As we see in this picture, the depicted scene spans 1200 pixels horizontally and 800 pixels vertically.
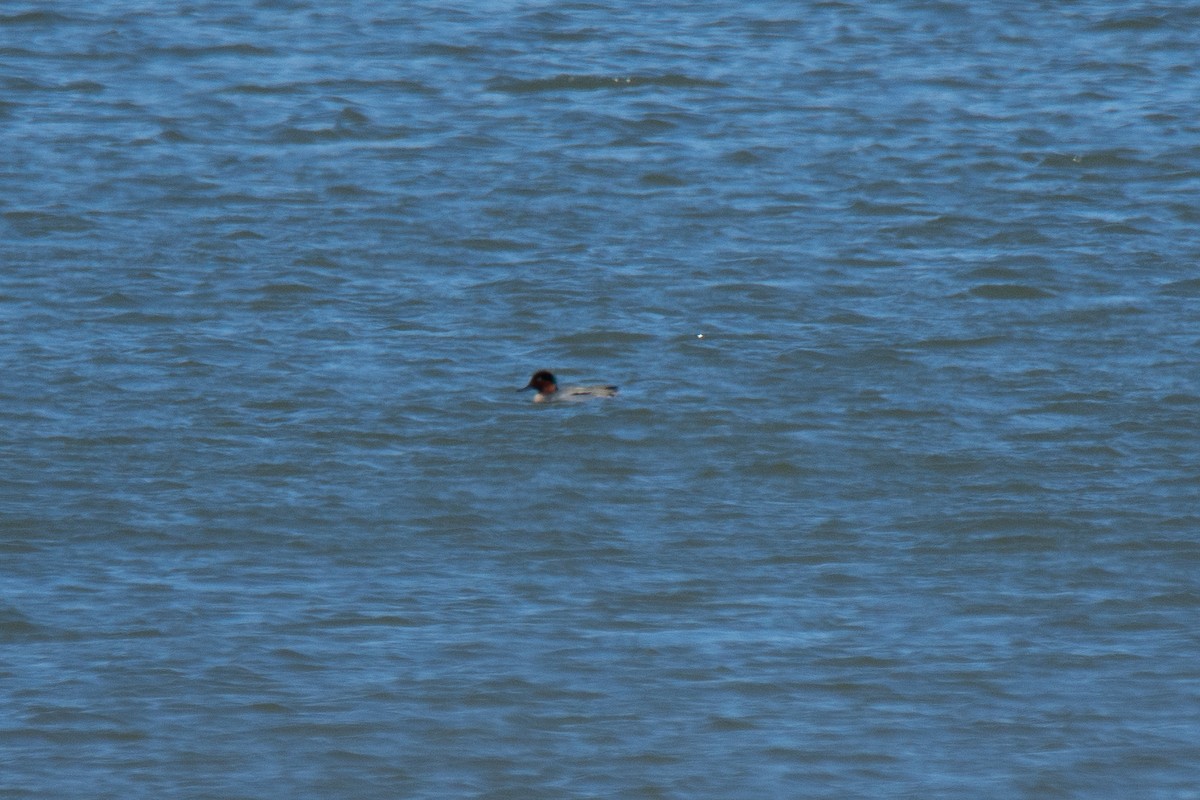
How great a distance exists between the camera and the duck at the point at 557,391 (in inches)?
475

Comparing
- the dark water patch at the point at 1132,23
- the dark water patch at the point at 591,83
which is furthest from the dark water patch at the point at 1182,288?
the dark water patch at the point at 1132,23

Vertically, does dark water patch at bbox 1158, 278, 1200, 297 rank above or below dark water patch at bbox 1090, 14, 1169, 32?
below

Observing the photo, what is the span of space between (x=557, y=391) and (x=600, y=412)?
0.29 m

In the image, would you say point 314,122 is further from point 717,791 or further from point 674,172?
point 717,791

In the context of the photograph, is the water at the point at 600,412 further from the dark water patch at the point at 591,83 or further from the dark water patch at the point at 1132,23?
the dark water patch at the point at 1132,23

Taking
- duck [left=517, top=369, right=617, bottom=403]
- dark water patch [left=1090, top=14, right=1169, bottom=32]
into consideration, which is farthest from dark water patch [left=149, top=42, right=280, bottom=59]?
duck [left=517, top=369, right=617, bottom=403]

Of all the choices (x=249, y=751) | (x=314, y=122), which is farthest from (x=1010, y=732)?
(x=314, y=122)

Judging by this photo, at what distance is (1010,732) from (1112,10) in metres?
14.9

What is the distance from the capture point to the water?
8094 millimetres

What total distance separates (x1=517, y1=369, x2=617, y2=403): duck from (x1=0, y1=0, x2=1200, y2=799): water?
163mm

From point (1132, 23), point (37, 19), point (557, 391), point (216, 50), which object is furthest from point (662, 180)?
point (37, 19)

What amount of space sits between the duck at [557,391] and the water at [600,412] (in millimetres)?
163

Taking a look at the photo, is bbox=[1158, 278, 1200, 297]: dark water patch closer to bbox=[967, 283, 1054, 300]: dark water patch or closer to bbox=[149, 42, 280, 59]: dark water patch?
bbox=[967, 283, 1054, 300]: dark water patch

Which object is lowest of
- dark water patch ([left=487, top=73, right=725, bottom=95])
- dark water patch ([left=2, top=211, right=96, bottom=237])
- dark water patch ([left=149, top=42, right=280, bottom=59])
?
dark water patch ([left=2, top=211, right=96, bottom=237])
